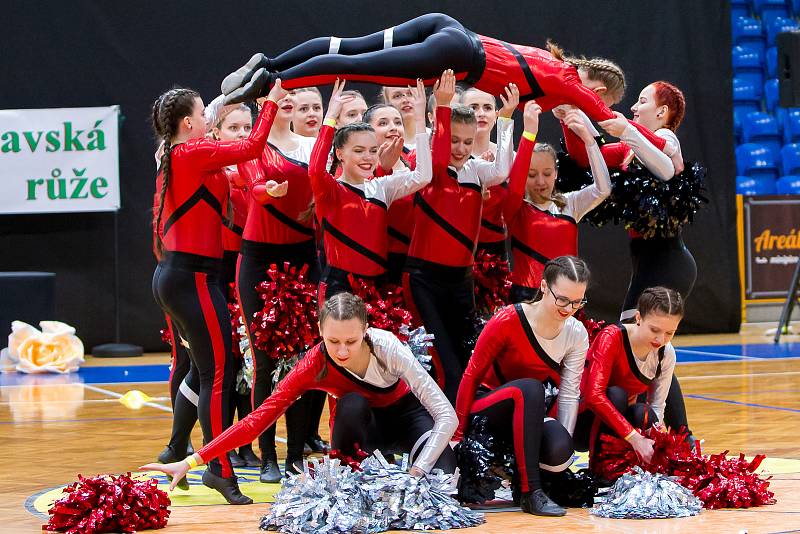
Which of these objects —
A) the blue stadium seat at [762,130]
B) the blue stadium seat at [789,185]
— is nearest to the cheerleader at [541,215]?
the blue stadium seat at [789,185]

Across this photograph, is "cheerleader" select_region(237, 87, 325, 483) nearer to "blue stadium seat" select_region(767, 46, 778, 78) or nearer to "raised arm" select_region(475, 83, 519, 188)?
"raised arm" select_region(475, 83, 519, 188)

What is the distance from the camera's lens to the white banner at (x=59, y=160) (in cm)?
923

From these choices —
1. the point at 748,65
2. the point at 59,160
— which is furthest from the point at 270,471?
the point at 748,65

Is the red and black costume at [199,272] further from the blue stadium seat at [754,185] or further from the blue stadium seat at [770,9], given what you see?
the blue stadium seat at [770,9]

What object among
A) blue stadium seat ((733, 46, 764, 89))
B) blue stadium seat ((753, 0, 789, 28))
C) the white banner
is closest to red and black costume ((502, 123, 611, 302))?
the white banner

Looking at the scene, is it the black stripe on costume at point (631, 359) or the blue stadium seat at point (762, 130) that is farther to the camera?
the blue stadium seat at point (762, 130)

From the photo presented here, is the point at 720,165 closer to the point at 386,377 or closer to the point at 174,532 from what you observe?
the point at 386,377

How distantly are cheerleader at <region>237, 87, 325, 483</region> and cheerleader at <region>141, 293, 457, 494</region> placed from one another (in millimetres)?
662

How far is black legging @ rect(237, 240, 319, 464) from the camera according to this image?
15.3ft

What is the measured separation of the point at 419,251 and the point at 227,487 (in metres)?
1.16

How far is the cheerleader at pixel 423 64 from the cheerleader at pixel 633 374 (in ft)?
2.78

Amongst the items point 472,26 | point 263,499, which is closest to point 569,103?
point 263,499

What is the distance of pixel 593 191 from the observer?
4.76 metres

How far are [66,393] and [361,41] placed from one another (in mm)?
4178
